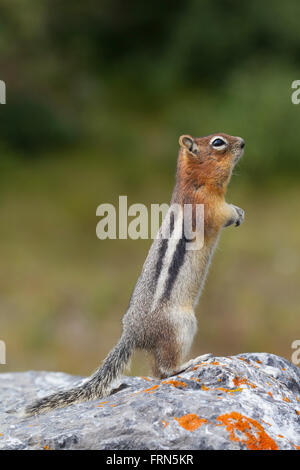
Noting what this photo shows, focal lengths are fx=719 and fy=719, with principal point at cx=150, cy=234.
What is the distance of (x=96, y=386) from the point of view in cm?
521

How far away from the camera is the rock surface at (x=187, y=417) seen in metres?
4.33

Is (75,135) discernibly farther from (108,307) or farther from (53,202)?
(108,307)

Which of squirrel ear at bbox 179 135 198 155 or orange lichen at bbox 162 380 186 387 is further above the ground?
squirrel ear at bbox 179 135 198 155

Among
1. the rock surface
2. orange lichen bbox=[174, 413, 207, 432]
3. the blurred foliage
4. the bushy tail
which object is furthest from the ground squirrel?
the blurred foliage

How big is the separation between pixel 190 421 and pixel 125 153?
678 inches

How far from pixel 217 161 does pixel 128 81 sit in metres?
18.9

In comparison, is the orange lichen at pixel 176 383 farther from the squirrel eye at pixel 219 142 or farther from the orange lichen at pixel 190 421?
the squirrel eye at pixel 219 142

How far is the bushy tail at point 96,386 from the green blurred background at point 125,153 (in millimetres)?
6043

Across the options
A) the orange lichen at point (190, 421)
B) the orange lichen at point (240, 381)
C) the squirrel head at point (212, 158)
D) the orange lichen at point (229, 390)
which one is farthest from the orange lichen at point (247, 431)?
the squirrel head at point (212, 158)

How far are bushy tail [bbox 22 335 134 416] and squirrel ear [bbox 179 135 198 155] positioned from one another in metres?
1.70

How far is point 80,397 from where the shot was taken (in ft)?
16.9

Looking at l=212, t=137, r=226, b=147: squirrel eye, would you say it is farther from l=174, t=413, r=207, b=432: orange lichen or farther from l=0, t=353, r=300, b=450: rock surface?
l=174, t=413, r=207, b=432: orange lichen

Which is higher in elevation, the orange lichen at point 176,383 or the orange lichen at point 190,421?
the orange lichen at point 176,383

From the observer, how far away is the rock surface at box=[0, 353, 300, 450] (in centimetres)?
433
